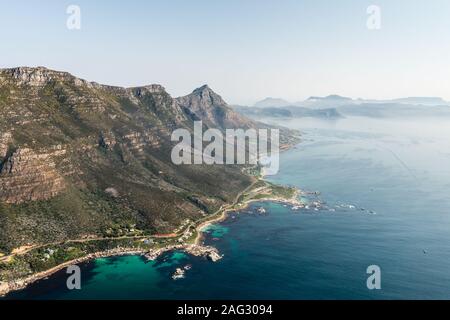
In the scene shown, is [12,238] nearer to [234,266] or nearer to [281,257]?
[234,266]
